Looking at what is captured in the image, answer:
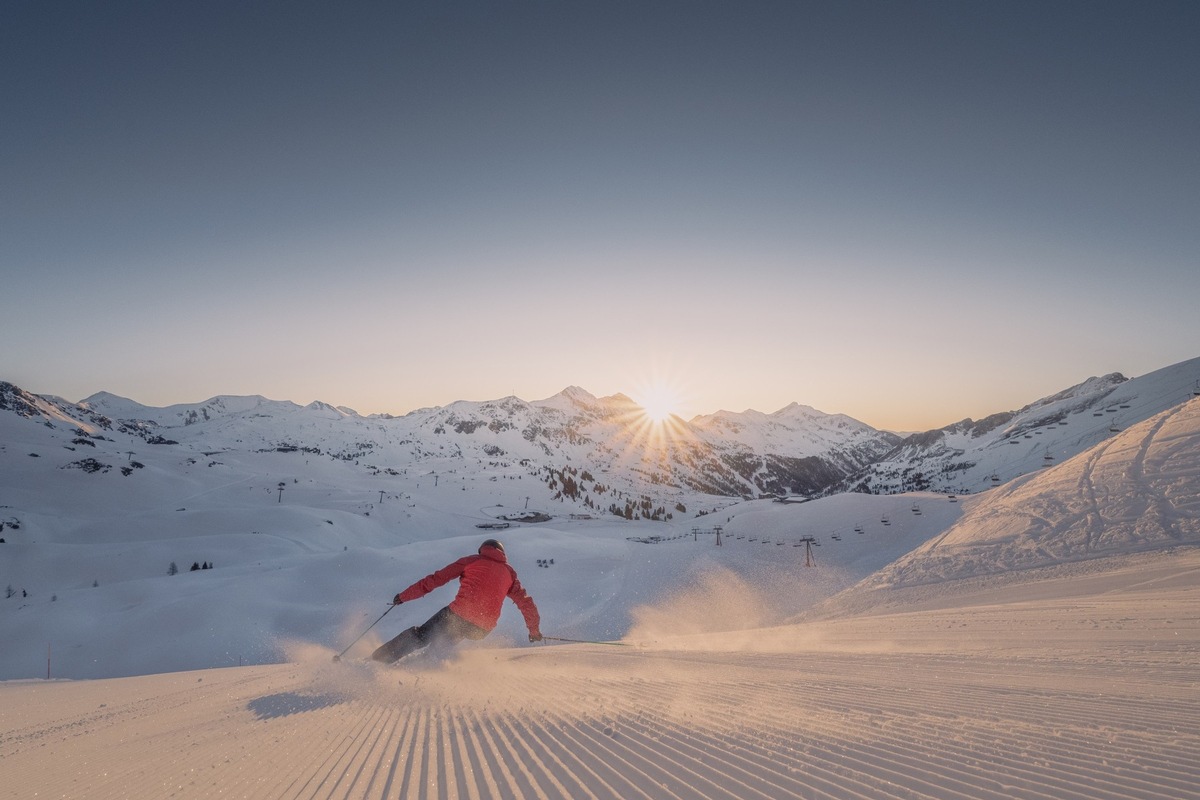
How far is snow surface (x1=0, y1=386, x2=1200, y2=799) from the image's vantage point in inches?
188

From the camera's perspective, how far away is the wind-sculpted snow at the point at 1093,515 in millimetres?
20516

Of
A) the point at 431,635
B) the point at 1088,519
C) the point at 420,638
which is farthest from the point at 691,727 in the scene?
the point at 1088,519

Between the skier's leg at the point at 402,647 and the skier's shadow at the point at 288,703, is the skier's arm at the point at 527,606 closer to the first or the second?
the skier's leg at the point at 402,647

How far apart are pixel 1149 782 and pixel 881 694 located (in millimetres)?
3365

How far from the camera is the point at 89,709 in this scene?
11.0 m

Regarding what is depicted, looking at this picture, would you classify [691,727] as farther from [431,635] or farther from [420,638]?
[420,638]

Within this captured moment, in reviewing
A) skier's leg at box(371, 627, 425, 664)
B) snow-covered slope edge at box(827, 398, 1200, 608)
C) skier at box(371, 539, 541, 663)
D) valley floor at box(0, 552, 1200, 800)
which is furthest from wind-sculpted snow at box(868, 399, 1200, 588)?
skier's leg at box(371, 627, 425, 664)

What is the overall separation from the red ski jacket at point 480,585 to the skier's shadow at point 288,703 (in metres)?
2.25

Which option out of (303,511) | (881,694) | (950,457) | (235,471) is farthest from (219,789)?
(950,457)

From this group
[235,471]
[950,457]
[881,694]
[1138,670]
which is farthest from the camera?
[950,457]

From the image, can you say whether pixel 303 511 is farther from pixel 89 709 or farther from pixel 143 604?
pixel 89 709

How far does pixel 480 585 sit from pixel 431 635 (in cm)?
136

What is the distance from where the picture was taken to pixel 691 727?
5980mm

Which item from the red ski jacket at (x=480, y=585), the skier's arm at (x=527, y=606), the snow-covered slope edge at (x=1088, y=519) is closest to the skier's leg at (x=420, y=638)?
the red ski jacket at (x=480, y=585)
